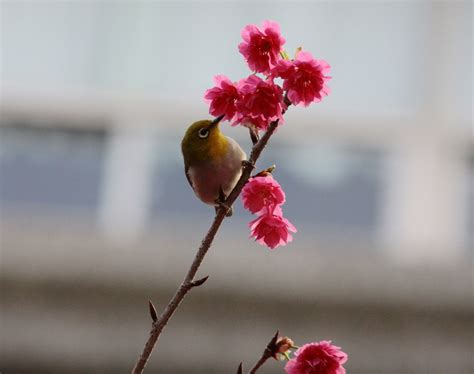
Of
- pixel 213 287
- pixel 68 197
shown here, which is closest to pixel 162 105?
pixel 68 197

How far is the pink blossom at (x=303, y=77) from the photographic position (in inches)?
22.3

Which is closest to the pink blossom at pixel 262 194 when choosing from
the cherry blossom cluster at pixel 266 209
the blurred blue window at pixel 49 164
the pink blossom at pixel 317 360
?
the cherry blossom cluster at pixel 266 209

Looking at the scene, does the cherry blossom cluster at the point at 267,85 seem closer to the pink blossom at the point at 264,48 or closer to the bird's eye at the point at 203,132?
the pink blossom at the point at 264,48

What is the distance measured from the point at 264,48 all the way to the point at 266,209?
0.38 ft

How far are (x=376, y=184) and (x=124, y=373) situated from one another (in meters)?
1.01

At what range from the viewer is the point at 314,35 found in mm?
Answer: 2676

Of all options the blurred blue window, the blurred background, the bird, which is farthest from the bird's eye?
the blurred blue window

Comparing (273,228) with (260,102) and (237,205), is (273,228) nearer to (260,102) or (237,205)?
(260,102)

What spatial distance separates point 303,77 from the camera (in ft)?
1.86

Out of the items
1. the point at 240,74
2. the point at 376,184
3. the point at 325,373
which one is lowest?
the point at 325,373

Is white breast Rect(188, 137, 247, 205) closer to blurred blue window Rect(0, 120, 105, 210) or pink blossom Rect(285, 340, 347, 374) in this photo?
pink blossom Rect(285, 340, 347, 374)

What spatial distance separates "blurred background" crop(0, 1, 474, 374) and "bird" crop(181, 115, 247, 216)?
1.55 metres

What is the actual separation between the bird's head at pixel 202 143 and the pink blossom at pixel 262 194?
15cm

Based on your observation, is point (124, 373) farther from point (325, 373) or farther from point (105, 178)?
point (325, 373)
